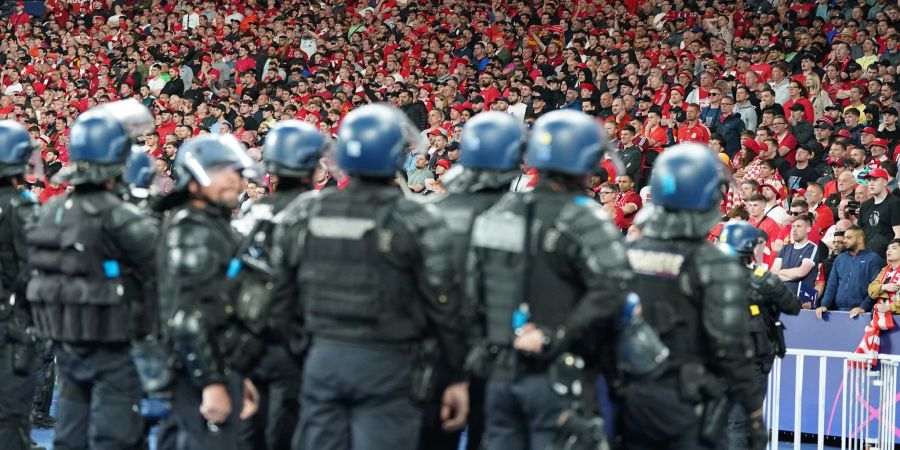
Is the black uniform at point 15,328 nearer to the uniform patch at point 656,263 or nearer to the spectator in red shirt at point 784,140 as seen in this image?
the uniform patch at point 656,263

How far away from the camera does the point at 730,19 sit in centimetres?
1992

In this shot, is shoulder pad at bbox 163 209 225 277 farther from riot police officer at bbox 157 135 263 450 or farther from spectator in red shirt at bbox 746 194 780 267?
spectator in red shirt at bbox 746 194 780 267

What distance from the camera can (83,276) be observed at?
6.99 m

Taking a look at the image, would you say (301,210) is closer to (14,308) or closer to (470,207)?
(470,207)

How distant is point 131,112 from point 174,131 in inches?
531

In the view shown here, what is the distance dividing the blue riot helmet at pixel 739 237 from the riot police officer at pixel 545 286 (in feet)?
10.2

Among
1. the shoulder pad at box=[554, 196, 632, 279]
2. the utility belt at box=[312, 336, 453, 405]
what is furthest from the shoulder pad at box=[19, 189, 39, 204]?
the shoulder pad at box=[554, 196, 632, 279]

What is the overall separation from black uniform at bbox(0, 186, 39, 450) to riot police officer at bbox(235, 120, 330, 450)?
1.38 m

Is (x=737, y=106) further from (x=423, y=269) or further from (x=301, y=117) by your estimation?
(x=423, y=269)

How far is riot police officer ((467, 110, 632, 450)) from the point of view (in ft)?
18.2

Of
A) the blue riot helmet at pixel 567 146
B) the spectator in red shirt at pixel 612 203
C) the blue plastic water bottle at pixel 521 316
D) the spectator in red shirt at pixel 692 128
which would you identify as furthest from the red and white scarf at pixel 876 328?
the blue plastic water bottle at pixel 521 316

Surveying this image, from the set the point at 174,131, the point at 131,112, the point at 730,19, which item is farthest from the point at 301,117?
the point at 131,112

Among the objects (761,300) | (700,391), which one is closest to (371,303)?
(700,391)

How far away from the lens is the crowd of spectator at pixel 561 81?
14062 millimetres
